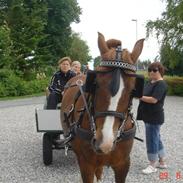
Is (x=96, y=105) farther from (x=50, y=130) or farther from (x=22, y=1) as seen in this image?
(x=22, y=1)

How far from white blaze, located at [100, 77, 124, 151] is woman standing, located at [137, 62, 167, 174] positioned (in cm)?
253

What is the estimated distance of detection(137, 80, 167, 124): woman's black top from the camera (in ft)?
18.6

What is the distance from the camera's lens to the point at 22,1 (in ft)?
108

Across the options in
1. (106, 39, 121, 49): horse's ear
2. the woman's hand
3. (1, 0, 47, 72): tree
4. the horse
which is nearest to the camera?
the horse

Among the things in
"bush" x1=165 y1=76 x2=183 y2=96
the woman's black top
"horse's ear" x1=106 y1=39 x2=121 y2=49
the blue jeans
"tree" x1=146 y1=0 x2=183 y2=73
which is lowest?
Result: "bush" x1=165 y1=76 x2=183 y2=96

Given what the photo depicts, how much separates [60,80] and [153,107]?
1.94 m

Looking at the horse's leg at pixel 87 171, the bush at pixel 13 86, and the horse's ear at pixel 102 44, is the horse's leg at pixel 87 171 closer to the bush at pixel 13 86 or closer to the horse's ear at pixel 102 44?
the horse's ear at pixel 102 44

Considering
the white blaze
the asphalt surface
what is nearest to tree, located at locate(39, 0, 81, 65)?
the asphalt surface

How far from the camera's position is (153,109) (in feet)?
19.0

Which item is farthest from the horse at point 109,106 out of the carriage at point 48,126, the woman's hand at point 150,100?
the carriage at point 48,126

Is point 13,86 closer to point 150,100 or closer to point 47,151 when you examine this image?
point 47,151

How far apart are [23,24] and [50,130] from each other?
26.7 metres

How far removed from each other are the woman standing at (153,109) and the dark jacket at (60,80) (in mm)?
1623

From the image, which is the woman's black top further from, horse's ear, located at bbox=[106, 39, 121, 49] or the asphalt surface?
horse's ear, located at bbox=[106, 39, 121, 49]
